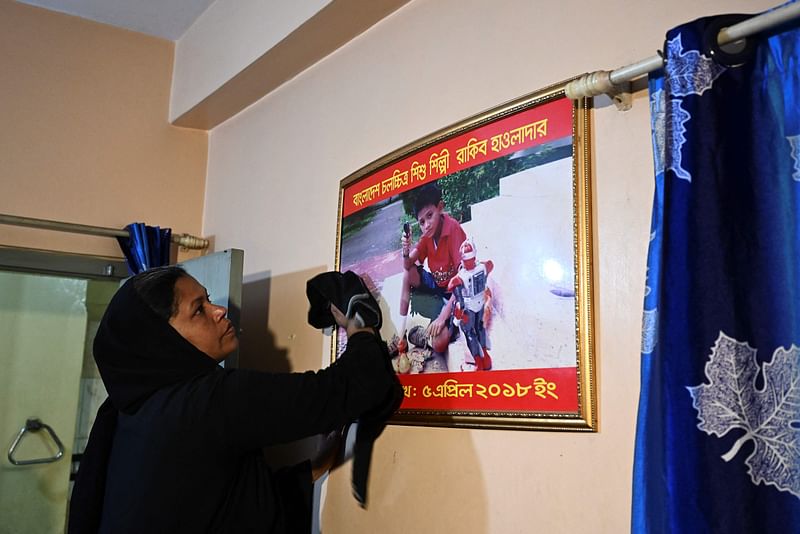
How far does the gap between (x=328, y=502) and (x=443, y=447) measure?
43 centimetres

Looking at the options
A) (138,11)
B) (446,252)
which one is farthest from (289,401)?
(138,11)

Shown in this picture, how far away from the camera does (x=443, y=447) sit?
1.42 metres

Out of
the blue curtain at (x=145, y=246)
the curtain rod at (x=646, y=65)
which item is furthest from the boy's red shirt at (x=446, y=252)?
the blue curtain at (x=145, y=246)

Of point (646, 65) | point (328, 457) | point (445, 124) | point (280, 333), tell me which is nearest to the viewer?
point (646, 65)

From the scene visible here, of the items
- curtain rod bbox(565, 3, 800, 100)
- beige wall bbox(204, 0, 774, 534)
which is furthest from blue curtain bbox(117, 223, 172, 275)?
curtain rod bbox(565, 3, 800, 100)

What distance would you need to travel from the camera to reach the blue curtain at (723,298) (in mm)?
868

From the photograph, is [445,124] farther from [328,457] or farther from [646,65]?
[328,457]

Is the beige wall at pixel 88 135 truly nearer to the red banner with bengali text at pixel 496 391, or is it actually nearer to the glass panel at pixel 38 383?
the glass panel at pixel 38 383

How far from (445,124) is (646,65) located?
0.57 metres

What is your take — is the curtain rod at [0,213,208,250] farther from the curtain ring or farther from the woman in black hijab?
the curtain ring

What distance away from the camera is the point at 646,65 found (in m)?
1.05

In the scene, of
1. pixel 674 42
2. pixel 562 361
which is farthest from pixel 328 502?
pixel 674 42

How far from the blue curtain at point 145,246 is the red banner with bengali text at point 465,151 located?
0.81 metres

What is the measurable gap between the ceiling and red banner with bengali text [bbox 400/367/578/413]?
155 centimetres
